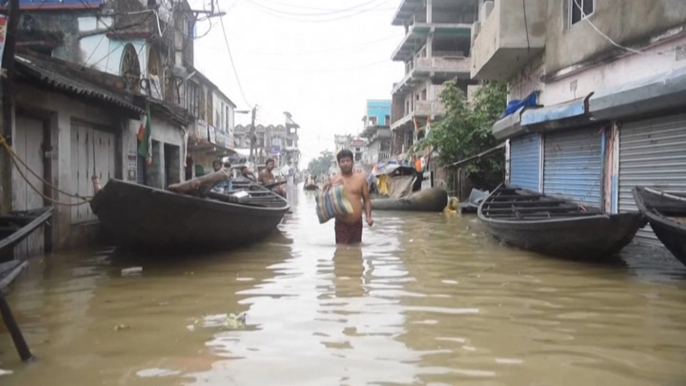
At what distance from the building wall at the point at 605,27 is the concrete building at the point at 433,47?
54.9 feet

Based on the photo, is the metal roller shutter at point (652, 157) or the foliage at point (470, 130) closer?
the metal roller shutter at point (652, 157)

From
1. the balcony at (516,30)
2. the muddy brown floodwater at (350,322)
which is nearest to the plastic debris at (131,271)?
the muddy brown floodwater at (350,322)

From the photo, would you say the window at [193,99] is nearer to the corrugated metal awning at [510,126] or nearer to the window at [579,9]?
the corrugated metal awning at [510,126]

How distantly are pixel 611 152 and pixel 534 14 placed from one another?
4120 mm

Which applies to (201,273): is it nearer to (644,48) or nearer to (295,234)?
(295,234)

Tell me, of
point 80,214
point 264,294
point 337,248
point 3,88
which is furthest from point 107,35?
point 264,294

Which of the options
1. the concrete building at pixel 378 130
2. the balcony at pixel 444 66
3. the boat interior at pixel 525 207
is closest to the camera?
the boat interior at pixel 525 207

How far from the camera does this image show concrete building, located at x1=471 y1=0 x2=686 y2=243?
782 centimetres

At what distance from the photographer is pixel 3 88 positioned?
648 centimetres

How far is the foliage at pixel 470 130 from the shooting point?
1880 centimetres

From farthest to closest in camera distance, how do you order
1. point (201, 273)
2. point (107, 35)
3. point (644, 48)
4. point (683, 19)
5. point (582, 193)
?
point (107, 35)
point (582, 193)
point (644, 48)
point (683, 19)
point (201, 273)

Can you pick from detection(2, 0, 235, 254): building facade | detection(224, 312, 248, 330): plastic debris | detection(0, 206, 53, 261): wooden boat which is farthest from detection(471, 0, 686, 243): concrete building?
detection(2, 0, 235, 254): building facade

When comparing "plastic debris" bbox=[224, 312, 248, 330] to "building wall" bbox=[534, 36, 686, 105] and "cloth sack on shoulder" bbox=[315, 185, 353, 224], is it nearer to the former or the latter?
"cloth sack on shoulder" bbox=[315, 185, 353, 224]

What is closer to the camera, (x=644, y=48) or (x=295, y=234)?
(x=644, y=48)
